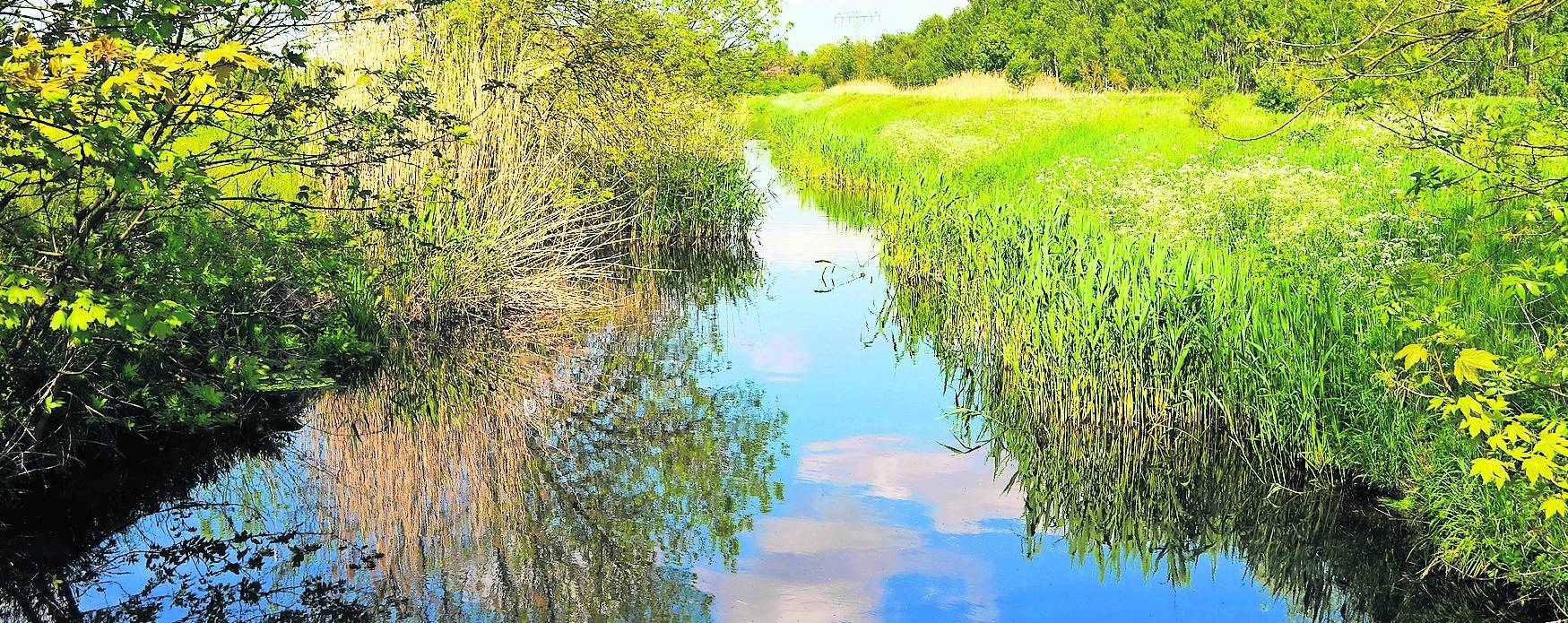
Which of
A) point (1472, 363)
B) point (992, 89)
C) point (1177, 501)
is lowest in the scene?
point (1177, 501)

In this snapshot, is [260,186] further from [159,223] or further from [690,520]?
[690,520]

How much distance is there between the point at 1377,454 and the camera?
6.25 metres

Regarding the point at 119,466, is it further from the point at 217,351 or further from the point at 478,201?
the point at 478,201

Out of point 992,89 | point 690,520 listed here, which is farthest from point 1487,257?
point 992,89

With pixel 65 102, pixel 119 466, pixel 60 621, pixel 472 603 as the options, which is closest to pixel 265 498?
pixel 119 466

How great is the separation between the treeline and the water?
9.65 m

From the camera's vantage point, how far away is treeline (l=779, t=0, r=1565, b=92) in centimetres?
2436

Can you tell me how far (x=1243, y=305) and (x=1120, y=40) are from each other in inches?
1076

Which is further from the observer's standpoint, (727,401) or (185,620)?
(727,401)

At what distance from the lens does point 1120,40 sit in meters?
32.7

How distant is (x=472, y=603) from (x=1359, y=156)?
434 inches

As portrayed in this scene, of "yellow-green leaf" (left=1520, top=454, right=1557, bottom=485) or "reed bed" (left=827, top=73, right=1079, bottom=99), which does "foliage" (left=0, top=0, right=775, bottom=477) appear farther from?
"reed bed" (left=827, top=73, right=1079, bottom=99)

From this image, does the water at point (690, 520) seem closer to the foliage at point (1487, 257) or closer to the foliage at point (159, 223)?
the foliage at point (159, 223)

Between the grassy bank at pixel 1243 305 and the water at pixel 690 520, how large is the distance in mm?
295
